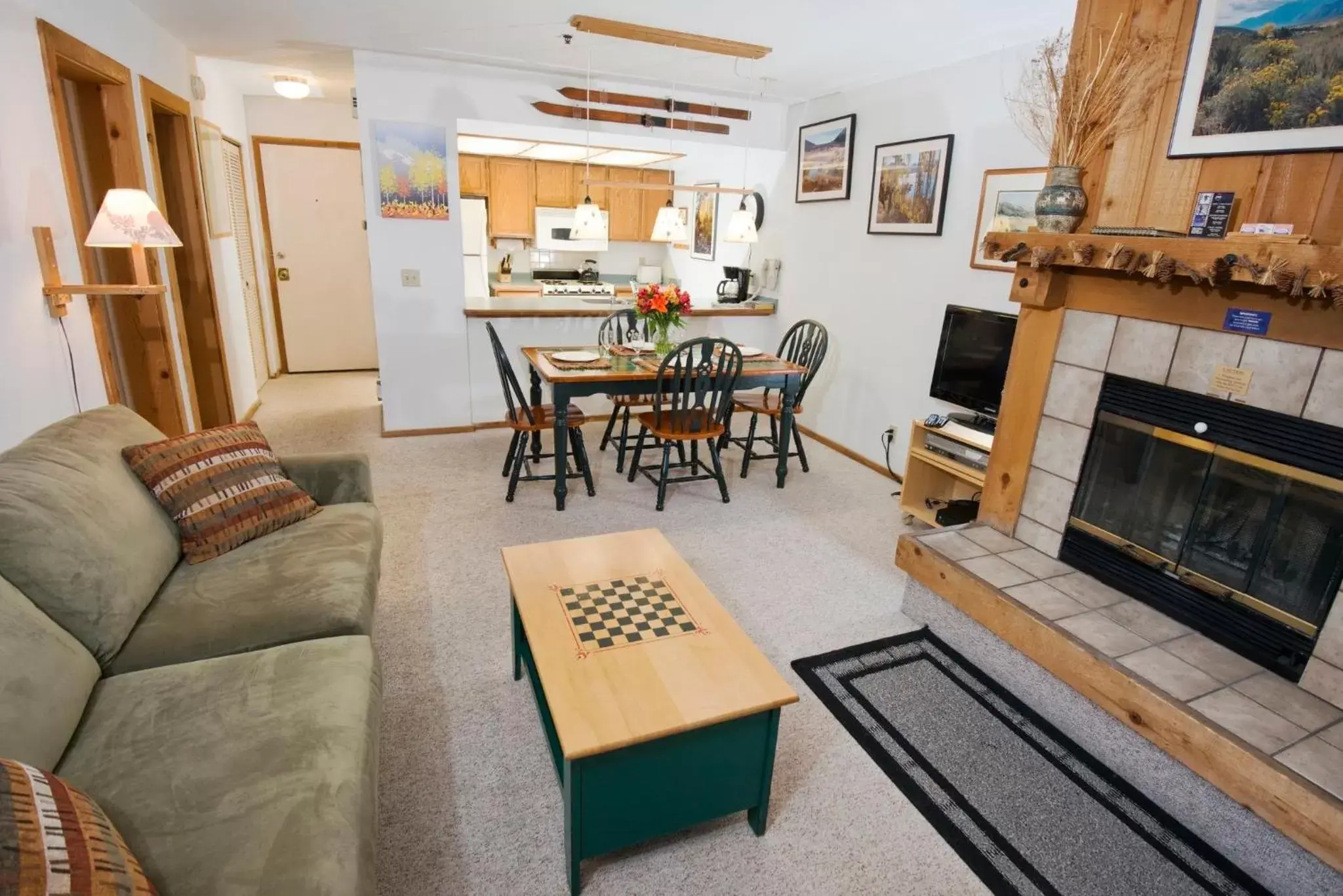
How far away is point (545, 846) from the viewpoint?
63.2 inches

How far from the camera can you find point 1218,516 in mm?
2021

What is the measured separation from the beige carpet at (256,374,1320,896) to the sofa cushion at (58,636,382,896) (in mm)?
384

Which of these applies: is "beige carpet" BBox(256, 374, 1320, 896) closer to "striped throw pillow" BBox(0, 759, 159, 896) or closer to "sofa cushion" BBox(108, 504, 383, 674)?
"sofa cushion" BBox(108, 504, 383, 674)

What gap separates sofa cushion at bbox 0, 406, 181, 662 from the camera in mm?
1479

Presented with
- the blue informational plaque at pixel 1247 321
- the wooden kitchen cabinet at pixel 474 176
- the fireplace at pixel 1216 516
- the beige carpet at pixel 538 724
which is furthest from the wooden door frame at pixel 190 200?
the blue informational plaque at pixel 1247 321

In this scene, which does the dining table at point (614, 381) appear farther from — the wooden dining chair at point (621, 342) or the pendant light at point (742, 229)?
the pendant light at point (742, 229)

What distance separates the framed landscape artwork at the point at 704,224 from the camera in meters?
6.12

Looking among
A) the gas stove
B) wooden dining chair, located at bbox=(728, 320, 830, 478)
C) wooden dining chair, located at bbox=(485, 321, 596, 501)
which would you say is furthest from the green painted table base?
the gas stove

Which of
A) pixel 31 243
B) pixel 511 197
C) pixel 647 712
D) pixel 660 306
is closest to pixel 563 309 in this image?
pixel 660 306

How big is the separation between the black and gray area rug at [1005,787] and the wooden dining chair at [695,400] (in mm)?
1424

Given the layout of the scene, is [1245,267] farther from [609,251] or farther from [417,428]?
[609,251]

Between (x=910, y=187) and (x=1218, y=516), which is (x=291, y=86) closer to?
(x=910, y=187)

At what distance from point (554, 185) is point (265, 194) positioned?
2.49m

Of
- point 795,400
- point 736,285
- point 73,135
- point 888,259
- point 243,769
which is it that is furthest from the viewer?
point 736,285
